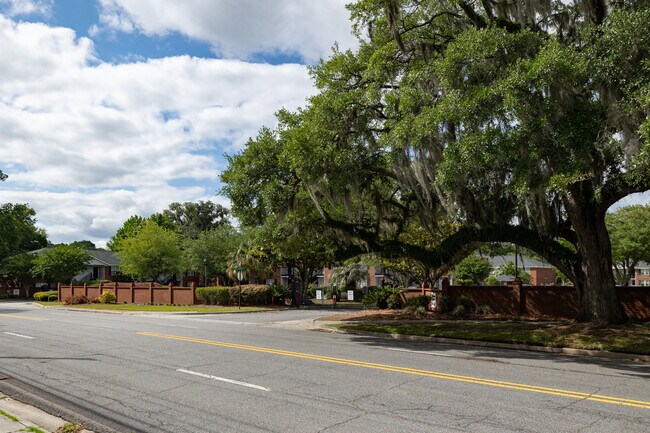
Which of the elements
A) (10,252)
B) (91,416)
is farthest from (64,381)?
(10,252)

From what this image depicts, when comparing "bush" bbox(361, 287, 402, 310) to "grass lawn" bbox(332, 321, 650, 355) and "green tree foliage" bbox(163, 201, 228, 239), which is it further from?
"green tree foliage" bbox(163, 201, 228, 239)

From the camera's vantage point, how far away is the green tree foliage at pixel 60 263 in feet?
192

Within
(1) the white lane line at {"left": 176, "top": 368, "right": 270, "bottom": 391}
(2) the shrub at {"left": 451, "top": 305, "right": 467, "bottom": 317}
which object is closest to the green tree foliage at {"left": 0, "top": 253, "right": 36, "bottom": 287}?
(2) the shrub at {"left": 451, "top": 305, "right": 467, "bottom": 317}

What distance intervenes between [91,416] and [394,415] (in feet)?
14.1

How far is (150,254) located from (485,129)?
4571 centimetres

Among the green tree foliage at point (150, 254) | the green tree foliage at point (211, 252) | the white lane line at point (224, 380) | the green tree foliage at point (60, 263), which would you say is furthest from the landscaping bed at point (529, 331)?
the green tree foliage at point (60, 263)

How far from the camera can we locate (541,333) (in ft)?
55.6

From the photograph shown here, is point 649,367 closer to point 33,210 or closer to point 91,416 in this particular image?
point 91,416

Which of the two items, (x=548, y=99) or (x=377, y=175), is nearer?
(x=548, y=99)

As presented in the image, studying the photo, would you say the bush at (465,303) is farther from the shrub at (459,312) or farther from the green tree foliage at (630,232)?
the green tree foliage at (630,232)

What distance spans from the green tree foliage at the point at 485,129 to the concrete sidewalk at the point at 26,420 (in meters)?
10.0

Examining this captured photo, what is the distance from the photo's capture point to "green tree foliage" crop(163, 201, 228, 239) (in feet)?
326

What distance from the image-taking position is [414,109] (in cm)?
1469

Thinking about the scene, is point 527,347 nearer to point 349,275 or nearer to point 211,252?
point 349,275
